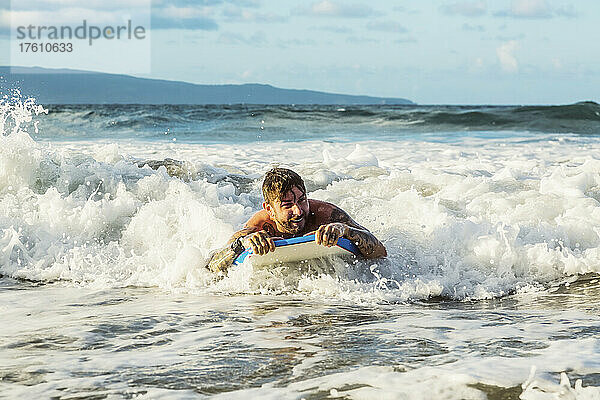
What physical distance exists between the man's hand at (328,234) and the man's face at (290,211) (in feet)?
0.68

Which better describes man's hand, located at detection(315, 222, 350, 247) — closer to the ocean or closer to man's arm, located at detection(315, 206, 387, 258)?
man's arm, located at detection(315, 206, 387, 258)

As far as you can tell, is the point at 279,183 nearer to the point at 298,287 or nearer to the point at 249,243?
the point at 249,243

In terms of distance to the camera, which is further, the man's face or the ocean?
the man's face

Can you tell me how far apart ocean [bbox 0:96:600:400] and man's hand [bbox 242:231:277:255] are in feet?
1.25

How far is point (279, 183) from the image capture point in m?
5.21

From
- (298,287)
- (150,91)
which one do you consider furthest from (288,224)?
(150,91)

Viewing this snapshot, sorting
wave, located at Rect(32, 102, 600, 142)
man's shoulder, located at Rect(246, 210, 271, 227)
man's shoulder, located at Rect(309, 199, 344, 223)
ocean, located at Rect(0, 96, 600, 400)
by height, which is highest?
wave, located at Rect(32, 102, 600, 142)

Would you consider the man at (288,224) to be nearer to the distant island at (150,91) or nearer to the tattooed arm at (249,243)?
the tattooed arm at (249,243)

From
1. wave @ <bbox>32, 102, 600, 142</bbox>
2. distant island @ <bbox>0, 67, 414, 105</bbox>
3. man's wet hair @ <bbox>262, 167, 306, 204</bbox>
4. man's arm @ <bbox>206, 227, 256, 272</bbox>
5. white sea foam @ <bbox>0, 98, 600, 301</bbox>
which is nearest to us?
man's wet hair @ <bbox>262, 167, 306, 204</bbox>

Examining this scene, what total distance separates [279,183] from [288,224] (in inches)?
14.6

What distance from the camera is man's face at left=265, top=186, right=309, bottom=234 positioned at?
530 centimetres

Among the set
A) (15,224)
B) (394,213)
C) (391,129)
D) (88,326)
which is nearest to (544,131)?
(391,129)

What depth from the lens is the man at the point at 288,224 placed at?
5.25m

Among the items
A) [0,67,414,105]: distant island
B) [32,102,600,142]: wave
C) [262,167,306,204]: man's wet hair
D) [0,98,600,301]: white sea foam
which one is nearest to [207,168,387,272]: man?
[262,167,306,204]: man's wet hair
